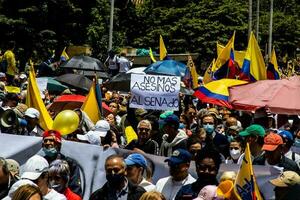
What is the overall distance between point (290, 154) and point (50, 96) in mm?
8469

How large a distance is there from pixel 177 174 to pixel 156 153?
67.9 inches

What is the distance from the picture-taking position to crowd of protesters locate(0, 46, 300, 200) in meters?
5.91

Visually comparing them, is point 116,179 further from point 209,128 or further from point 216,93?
point 216,93

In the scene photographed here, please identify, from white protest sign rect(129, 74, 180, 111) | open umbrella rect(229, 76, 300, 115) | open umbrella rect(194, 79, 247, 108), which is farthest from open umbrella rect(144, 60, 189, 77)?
white protest sign rect(129, 74, 180, 111)

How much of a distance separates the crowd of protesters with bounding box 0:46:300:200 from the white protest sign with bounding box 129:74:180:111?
70cm

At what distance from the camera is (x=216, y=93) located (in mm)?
13742

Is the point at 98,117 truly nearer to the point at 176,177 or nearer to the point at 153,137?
the point at 153,137

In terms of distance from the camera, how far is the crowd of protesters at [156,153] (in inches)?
233

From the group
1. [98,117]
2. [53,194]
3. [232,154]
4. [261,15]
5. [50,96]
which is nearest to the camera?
[53,194]

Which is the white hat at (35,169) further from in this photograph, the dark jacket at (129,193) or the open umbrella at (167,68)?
the open umbrella at (167,68)

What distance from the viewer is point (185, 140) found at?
26.8 feet

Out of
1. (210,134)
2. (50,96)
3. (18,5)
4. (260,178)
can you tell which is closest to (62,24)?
(18,5)

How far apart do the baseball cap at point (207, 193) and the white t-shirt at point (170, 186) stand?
2.23ft

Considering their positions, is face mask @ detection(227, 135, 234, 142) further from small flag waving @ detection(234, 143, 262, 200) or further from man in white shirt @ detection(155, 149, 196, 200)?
small flag waving @ detection(234, 143, 262, 200)
